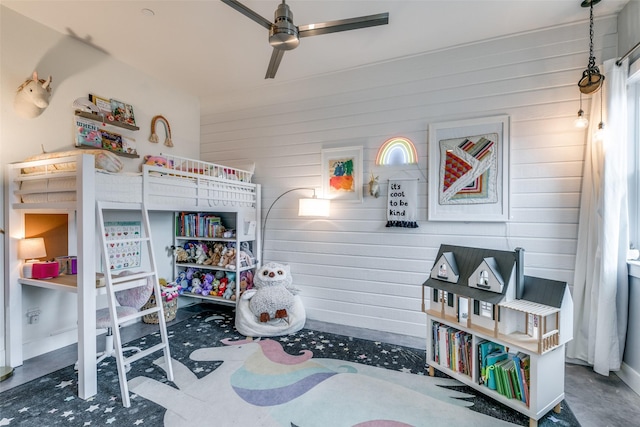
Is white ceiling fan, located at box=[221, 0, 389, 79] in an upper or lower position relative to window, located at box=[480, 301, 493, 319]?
upper

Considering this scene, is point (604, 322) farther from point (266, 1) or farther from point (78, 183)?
point (78, 183)

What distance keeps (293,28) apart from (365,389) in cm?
247

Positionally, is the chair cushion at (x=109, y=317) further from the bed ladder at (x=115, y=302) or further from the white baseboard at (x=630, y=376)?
the white baseboard at (x=630, y=376)

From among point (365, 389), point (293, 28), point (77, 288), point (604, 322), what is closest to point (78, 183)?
point (77, 288)

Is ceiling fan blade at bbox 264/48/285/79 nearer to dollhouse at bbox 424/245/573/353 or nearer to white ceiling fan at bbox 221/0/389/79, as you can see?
white ceiling fan at bbox 221/0/389/79

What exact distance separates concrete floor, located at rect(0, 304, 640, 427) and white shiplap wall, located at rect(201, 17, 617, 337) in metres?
0.75

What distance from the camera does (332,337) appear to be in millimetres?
3271

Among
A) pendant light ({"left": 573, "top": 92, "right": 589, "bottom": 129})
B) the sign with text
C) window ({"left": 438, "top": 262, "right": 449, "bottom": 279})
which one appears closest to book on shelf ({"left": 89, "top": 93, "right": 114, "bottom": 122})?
the sign with text

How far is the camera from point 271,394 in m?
2.24

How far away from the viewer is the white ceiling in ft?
8.40

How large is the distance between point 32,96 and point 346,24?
2648mm

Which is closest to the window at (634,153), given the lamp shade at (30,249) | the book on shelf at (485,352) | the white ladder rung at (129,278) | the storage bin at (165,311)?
the book on shelf at (485,352)

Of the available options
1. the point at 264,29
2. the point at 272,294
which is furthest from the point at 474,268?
the point at 264,29

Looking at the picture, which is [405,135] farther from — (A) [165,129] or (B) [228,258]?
(A) [165,129]
